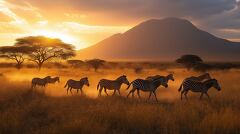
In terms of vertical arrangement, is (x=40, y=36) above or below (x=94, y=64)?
above

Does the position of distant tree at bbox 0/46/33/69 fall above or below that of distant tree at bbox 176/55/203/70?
above

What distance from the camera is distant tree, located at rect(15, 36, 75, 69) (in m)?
57.1

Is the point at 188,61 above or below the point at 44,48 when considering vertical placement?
below

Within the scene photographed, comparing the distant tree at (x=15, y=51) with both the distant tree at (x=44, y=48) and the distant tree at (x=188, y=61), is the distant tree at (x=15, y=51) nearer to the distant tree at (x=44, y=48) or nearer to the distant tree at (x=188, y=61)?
the distant tree at (x=44, y=48)

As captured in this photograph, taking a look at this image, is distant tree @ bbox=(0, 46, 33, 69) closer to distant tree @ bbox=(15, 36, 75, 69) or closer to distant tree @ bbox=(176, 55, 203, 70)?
distant tree @ bbox=(15, 36, 75, 69)

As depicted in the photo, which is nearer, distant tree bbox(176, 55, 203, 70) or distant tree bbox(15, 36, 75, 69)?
distant tree bbox(15, 36, 75, 69)

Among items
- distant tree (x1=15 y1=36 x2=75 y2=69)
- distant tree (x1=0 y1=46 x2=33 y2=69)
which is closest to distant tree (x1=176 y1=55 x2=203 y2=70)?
distant tree (x1=15 y1=36 x2=75 y2=69)

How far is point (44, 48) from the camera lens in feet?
189

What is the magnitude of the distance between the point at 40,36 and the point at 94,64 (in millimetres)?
10038

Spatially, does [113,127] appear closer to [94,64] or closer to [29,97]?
[29,97]

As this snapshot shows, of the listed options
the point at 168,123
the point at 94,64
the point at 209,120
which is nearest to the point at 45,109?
the point at 168,123

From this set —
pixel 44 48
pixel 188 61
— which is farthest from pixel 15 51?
pixel 188 61

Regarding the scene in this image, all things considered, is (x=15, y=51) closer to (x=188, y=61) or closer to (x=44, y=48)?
(x=44, y=48)

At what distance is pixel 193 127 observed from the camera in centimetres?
1127
